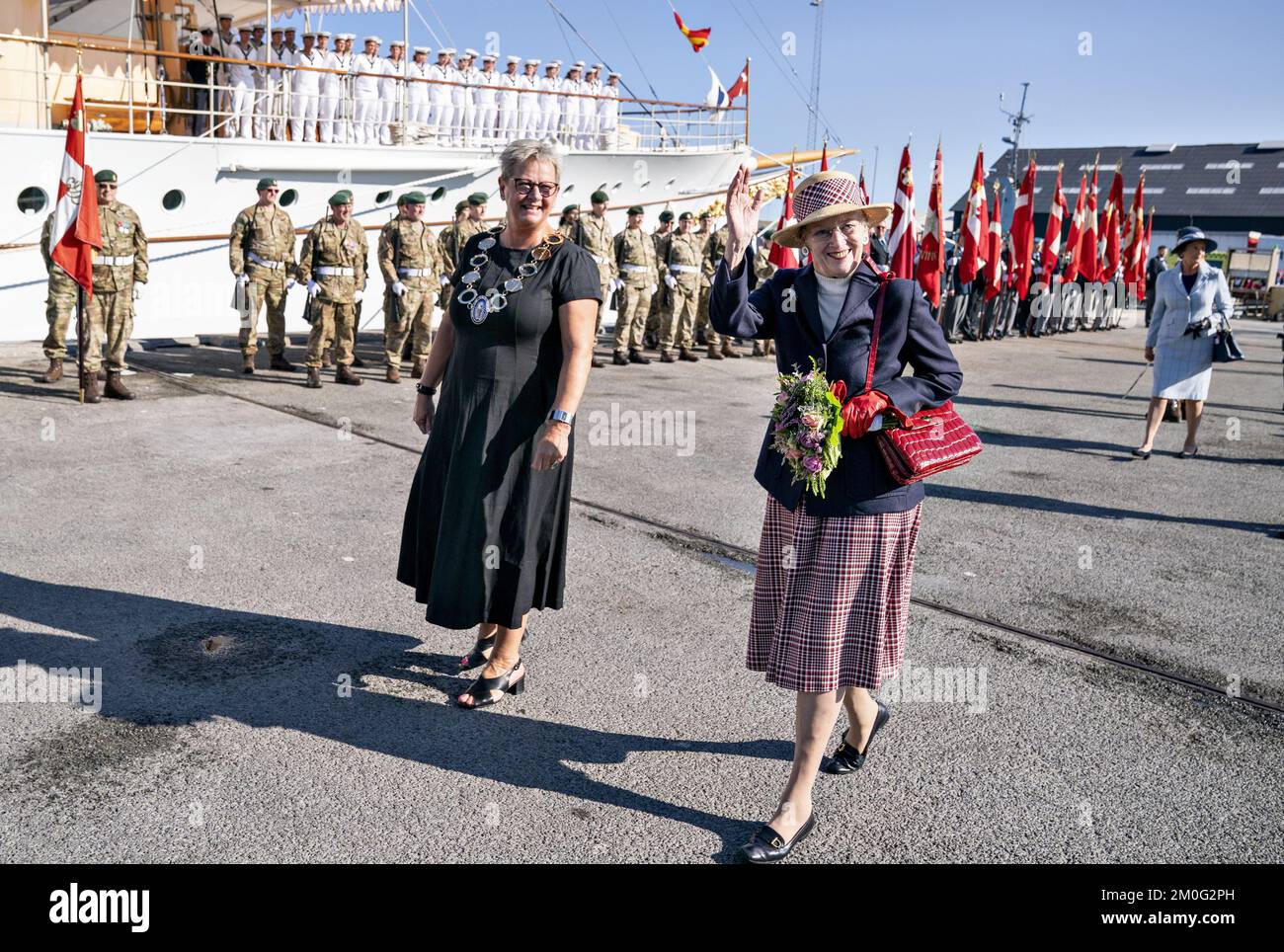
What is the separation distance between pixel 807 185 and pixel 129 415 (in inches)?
298

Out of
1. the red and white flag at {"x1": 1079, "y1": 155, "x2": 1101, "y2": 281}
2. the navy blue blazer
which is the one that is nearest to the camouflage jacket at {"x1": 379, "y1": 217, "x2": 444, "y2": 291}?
the navy blue blazer

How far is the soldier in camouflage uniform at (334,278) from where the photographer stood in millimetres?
11320

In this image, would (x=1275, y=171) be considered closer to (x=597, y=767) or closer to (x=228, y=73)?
(x=228, y=73)

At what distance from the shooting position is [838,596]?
10.8 ft

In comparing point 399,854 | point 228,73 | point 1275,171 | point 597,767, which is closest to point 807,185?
point 597,767

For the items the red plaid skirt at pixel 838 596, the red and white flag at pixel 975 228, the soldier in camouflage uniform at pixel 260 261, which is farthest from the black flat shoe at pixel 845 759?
the red and white flag at pixel 975 228

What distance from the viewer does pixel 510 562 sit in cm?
405

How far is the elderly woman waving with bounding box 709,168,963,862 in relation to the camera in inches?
129

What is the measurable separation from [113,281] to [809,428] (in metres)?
8.56

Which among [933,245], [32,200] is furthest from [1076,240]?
[32,200]

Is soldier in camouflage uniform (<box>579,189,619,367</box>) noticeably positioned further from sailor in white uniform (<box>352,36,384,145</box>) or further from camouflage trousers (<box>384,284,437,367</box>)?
sailor in white uniform (<box>352,36,384,145</box>)

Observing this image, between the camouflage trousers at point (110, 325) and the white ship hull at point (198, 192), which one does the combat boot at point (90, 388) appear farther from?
the white ship hull at point (198, 192)

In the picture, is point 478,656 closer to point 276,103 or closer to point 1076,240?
point 276,103

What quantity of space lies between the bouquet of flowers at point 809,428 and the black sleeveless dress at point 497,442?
104 cm
